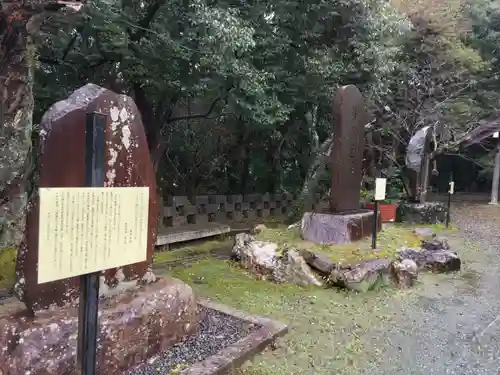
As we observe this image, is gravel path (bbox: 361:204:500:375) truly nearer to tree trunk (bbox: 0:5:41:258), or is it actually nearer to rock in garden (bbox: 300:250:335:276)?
rock in garden (bbox: 300:250:335:276)

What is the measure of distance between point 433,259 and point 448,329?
231cm

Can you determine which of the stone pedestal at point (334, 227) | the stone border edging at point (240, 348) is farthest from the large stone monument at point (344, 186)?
the stone border edging at point (240, 348)

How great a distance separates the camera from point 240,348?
10.4 ft

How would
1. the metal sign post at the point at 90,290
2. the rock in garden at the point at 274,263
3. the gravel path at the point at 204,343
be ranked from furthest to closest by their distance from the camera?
the rock in garden at the point at 274,263 < the gravel path at the point at 204,343 < the metal sign post at the point at 90,290

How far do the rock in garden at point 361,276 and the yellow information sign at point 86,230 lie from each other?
3.61 metres

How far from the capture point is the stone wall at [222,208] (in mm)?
8688

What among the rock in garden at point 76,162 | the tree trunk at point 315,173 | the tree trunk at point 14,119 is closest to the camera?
the rock in garden at point 76,162

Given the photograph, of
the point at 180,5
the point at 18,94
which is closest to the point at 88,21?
the point at 180,5

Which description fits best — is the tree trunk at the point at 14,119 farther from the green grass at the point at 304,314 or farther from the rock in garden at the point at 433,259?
the rock in garden at the point at 433,259

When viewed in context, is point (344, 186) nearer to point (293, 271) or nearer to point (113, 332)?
point (293, 271)

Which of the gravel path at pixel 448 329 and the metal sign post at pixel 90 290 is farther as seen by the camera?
the gravel path at pixel 448 329

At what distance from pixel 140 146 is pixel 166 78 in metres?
3.83

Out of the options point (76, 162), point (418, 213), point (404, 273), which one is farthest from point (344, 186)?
point (418, 213)

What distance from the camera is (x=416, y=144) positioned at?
412 inches
